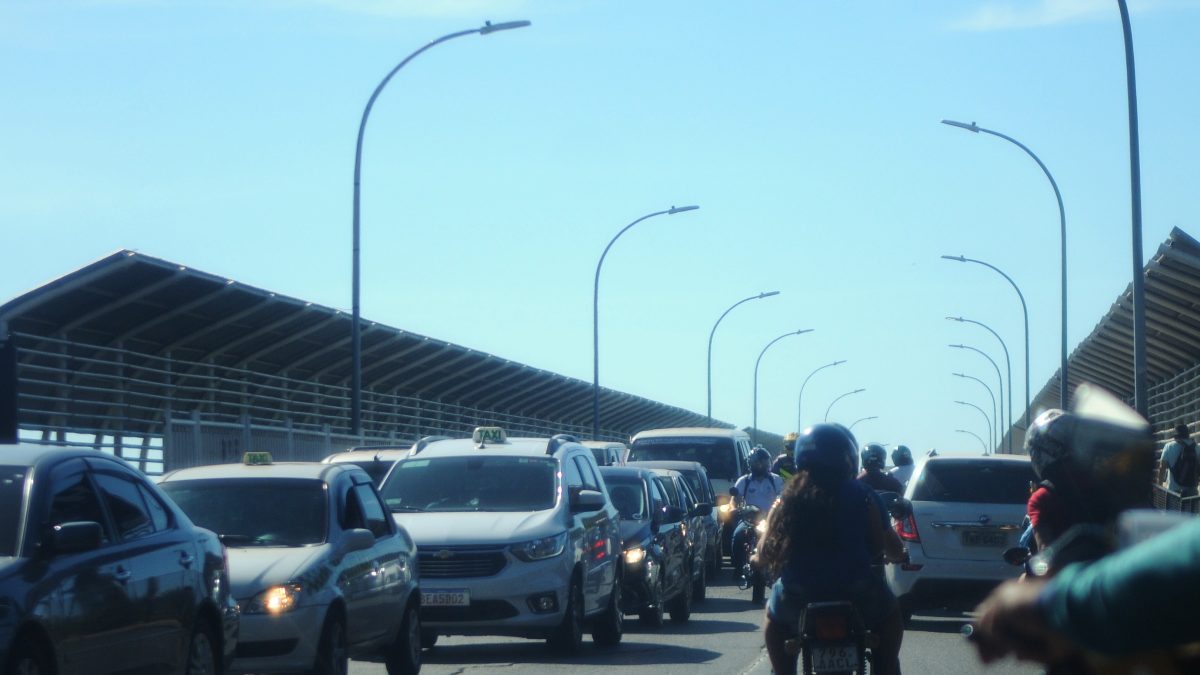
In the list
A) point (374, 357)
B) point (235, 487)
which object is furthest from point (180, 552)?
point (374, 357)

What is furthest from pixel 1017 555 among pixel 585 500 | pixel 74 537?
pixel 585 500

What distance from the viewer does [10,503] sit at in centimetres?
815

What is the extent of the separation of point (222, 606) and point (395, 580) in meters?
2.94

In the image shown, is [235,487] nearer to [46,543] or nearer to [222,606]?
[222,606]

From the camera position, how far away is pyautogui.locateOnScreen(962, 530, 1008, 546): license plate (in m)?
16.4

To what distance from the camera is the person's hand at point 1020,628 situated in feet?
7.62

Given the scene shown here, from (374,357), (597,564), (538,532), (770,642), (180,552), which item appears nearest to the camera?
(770,642)

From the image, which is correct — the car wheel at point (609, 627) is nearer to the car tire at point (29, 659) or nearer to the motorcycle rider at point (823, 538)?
the motorcycle rider at point (823, 538)

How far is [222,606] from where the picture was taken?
9.97m

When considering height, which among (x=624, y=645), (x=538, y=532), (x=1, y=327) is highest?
(x=1, y=327)

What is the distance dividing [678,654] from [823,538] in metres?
7.64

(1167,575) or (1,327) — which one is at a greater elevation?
(1,327)

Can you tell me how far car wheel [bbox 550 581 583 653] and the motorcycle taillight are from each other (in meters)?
7.59

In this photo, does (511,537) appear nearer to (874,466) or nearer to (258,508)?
(258,508)
